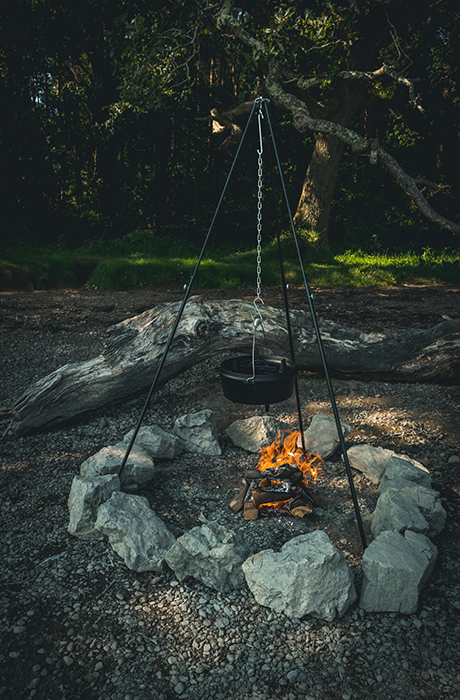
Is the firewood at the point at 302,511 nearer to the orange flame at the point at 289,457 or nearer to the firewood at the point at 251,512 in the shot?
the firewood at the point at 251,512

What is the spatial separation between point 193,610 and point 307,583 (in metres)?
0.60

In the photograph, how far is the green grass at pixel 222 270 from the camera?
10.7 m

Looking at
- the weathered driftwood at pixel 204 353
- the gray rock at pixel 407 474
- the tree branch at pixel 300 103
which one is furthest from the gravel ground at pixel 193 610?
the tree branch at pixel 300 103

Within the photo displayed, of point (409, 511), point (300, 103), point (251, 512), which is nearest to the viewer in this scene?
point (409, 511)

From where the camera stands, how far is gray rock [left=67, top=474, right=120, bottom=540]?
2973mm

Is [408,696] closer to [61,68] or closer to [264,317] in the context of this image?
[264,317]

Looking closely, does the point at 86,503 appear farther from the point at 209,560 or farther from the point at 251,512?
the point at 251,512

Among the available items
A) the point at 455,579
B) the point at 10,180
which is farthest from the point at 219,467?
the point at 10,180

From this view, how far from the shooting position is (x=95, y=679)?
6.70ft

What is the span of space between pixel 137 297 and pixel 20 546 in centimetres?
747

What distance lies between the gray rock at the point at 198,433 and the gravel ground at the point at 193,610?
12cm

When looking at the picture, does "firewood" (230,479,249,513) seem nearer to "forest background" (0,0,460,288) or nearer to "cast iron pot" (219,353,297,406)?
"cast iron pot" (219,353,297,406)

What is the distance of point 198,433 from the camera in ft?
13.3

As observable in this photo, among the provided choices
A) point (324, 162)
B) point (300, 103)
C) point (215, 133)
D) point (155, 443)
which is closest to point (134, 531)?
point (155, 443)
